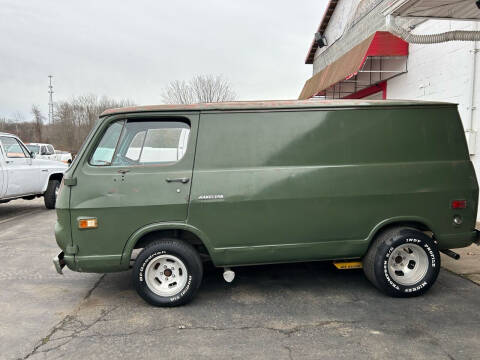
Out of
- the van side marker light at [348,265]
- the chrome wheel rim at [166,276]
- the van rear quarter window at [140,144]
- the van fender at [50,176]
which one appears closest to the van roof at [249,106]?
the van rear quarter window at [140,144]

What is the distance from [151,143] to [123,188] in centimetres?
57

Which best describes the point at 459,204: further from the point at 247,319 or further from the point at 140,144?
the point at 140,144

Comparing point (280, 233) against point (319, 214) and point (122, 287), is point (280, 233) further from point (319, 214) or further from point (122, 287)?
point (122, 287)

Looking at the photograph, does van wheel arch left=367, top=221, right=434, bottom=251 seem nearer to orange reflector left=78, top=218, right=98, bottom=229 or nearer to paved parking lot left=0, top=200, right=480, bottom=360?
paved parking lot left=0, top=200, right=480, bottom=360

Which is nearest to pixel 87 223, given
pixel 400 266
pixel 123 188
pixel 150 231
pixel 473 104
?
pixel 123 188

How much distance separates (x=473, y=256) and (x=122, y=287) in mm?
5025

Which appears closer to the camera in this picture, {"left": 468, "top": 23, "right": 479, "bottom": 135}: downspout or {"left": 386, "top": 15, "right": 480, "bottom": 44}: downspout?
{"left": 386, "top": 15, "right": 480, "bottom": 44}: downspout

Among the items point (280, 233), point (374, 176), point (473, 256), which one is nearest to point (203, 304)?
point (280, 233)

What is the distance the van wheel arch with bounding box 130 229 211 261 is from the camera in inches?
157

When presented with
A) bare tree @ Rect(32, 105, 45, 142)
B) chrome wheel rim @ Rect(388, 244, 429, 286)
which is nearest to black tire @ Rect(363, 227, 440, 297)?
chrome wheel rim @ Rect(388, 244, 429, 286)

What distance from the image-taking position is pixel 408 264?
4160mm

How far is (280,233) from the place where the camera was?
156 inches

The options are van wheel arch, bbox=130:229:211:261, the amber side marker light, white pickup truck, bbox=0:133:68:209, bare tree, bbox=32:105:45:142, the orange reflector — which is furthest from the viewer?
bare tree, bbox=32:105:45:142

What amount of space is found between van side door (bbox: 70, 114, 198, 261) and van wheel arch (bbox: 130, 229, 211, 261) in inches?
8.2
